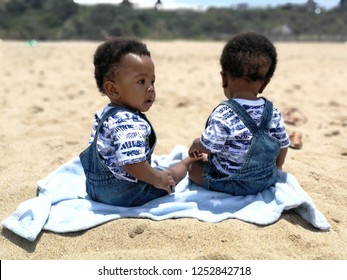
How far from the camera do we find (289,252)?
2.15 meters

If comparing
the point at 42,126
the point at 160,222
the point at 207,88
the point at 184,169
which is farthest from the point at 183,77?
the point at 160,222

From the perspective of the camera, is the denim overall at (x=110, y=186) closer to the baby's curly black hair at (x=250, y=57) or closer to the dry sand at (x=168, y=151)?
the dry sand at (x=168, y=151)

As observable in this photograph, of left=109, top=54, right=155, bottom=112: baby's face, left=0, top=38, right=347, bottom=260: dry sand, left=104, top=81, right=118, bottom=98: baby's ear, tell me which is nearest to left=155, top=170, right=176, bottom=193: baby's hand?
left=0, top=38, right=347, bottom=260: dry sand

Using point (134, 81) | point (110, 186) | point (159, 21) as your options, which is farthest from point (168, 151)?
point (159, 21)

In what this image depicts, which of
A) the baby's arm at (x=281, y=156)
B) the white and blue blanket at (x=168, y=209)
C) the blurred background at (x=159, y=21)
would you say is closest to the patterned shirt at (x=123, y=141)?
the white and blue blanket at (x=168, y=209)

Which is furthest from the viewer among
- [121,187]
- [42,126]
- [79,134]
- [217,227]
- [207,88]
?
[207,88]

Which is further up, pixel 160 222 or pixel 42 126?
pixel 160 222

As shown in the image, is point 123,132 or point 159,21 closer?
point 123,132

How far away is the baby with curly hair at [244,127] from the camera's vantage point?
8.16ft

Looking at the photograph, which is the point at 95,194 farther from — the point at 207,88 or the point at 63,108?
the point at 207,88

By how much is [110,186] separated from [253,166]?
887 mm

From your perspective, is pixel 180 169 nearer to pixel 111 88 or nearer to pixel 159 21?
pixel 111 88

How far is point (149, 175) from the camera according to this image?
7.89 feet
